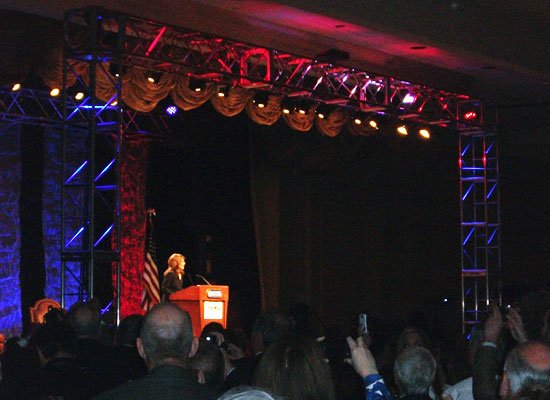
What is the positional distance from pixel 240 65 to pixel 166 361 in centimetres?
873

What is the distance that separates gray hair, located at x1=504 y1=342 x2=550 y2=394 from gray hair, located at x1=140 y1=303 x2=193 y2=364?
3.16 ft

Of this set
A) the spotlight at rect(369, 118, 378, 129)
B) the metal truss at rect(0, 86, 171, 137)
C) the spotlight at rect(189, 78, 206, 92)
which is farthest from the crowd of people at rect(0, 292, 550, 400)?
the spotlight at rect(369, 118, 378, 129)

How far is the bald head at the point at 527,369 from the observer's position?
2744mm

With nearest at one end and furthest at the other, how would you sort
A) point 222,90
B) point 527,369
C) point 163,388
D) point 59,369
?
point 527,369 < point 163,388 < point 59,369 < point 222,90

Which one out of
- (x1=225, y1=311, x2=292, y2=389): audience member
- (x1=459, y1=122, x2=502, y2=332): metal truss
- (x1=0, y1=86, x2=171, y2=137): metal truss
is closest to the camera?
(x1=225, y1=311, x2=292, y2=389): audience member

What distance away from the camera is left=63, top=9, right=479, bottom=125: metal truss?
10461mm

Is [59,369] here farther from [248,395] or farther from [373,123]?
[373,123]

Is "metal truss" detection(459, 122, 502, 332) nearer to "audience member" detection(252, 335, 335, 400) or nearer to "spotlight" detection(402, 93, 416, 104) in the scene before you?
"spotlight" detection(402, 93, 416, 104)

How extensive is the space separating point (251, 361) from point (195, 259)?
11.9 m

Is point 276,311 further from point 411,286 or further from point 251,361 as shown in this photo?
point 411,286

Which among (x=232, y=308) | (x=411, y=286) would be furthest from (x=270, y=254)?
(x=411, y=286)

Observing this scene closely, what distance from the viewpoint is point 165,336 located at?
311 cm

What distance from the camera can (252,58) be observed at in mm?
12961

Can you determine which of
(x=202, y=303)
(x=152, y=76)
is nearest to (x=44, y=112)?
(x=152, y=76)
